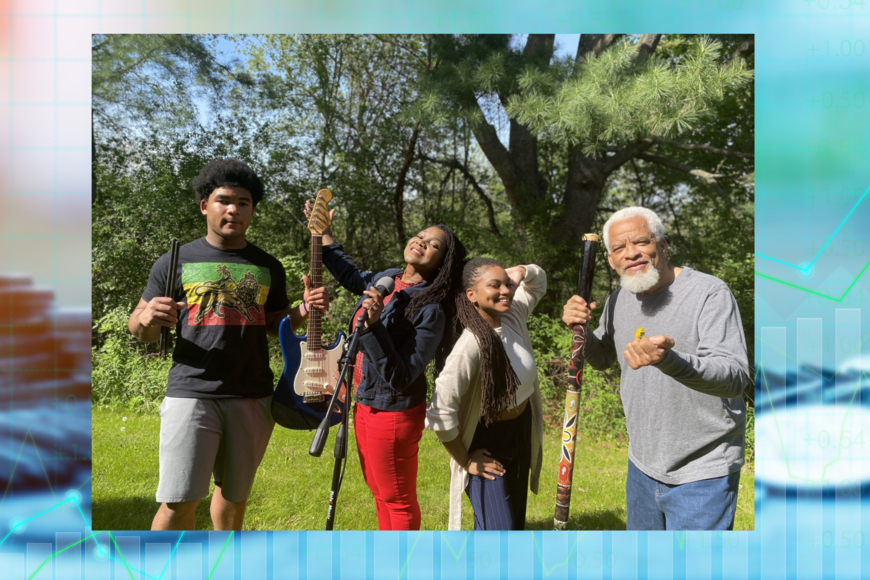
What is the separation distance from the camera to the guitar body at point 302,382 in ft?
9.34

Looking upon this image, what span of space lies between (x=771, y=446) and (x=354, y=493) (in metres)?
2.45

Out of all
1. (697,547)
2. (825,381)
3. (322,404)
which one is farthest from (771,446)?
(322,404)

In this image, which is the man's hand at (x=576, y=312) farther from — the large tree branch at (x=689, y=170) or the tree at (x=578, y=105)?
the large tree branch at (x=689, y=170)

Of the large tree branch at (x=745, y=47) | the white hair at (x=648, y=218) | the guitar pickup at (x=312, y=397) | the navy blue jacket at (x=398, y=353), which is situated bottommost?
the guitar pickup at (x=312, y=397)

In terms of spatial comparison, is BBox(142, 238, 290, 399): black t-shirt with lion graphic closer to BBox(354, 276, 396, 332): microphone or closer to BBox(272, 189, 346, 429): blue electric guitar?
BBox(272, 189, 346, 429): blue electric guitar

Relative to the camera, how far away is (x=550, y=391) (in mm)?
4746

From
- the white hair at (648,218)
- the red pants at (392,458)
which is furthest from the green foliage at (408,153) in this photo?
the red pants at (392,458)

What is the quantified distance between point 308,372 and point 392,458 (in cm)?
61

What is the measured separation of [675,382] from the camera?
2439 mm

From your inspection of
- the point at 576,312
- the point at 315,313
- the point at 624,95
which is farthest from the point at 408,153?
the point at 576,312

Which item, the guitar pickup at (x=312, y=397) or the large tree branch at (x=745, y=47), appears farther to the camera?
the large tree branch at (x=745, y=47)

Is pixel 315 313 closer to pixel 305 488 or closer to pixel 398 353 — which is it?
pixel 398 353

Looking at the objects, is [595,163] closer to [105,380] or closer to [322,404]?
[322,404]

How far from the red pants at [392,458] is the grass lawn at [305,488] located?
89 centimetres
